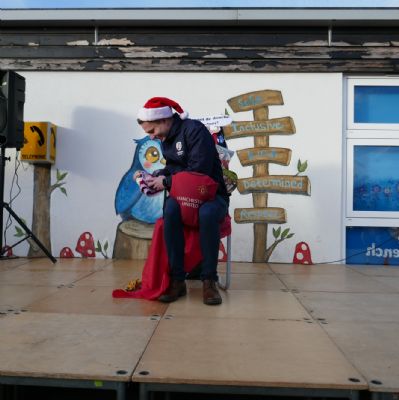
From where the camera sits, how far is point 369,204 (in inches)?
195

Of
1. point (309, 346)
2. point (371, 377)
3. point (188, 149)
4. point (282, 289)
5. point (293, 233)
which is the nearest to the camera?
point (371, 377)

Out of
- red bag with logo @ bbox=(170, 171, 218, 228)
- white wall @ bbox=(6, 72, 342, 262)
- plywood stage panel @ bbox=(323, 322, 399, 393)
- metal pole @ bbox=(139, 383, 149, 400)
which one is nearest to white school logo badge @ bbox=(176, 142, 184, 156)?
red bag with logo @ bbox=(170, 171, 218, 228)

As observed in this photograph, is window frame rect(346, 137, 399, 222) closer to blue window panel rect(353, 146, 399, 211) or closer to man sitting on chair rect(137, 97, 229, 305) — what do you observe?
blue window panel rect(353, 146, 399, 211)

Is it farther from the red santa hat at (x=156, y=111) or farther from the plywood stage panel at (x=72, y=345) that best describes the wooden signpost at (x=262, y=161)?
the plywood stage panel at (x=72, y=345)

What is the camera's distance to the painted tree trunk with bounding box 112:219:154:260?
4961 mm

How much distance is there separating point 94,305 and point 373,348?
5.04 ft

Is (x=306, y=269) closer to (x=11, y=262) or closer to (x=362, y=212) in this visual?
(x=362, y=212)

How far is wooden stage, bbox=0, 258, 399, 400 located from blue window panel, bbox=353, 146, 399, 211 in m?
1.80

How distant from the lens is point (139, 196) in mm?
4988

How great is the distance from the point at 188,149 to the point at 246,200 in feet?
7.33

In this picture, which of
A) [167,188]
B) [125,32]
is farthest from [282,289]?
[125,32]

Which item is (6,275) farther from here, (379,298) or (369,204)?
(369,204)

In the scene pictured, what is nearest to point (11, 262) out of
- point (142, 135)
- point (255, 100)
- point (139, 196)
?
point (139, 196)

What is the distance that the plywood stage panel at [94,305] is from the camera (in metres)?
2.41
